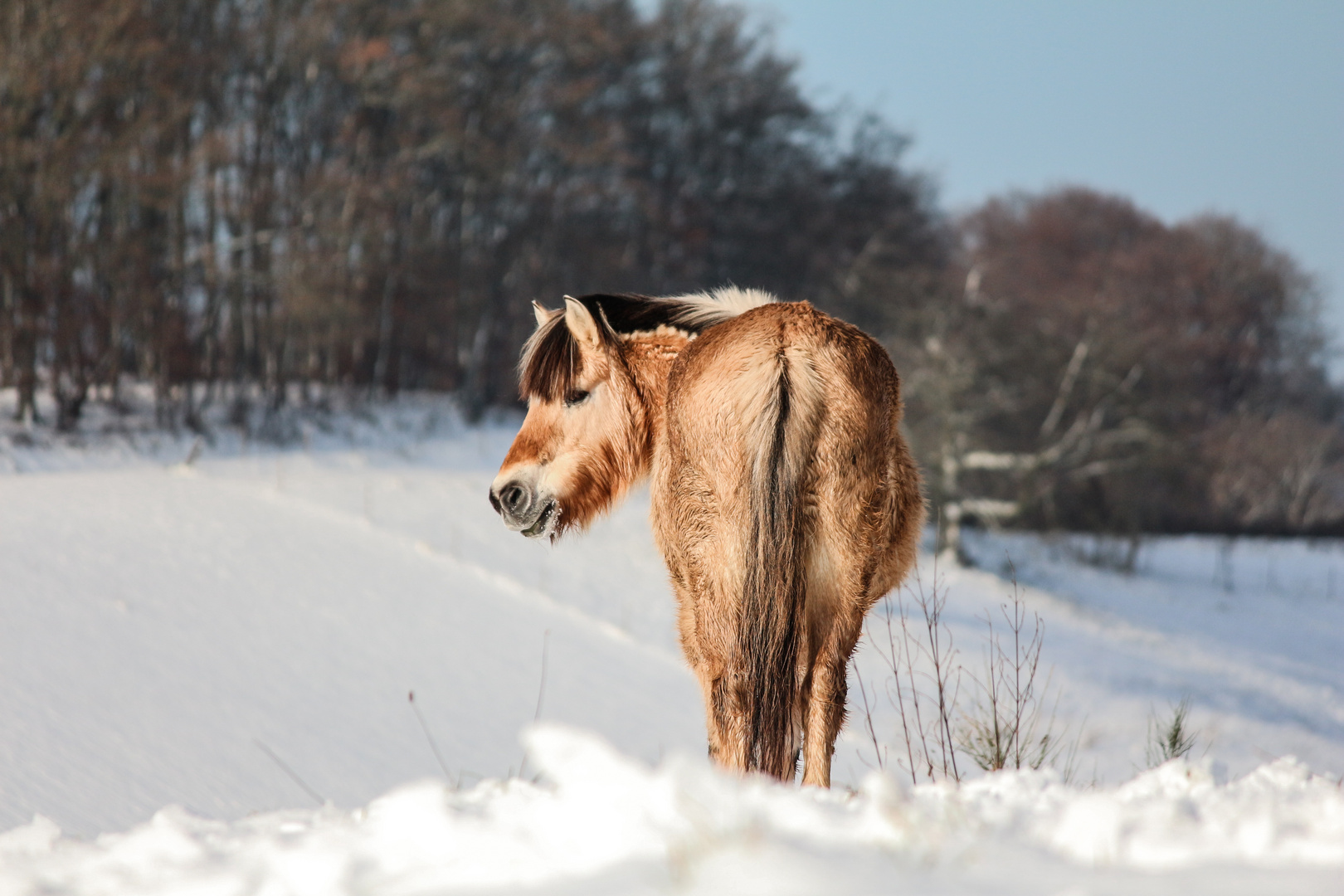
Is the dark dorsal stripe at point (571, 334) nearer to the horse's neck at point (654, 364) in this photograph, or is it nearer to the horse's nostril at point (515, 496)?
the horse's neck at point (654, 364)

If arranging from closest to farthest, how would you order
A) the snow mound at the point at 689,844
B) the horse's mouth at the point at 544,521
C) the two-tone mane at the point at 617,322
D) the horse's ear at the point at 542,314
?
the snow mound at the point at 689,844 < the two-tone mane at the point at 617,322 < the horse's mouth at the point at 544,521 < the horse's ear at the point at 542,314

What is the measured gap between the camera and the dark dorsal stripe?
11.8ft

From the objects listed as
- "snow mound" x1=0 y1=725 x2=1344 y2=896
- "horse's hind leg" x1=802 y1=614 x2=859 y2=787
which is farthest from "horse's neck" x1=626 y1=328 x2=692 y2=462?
"snow mound" x1=0 y1=725 x2=1344 y2=896

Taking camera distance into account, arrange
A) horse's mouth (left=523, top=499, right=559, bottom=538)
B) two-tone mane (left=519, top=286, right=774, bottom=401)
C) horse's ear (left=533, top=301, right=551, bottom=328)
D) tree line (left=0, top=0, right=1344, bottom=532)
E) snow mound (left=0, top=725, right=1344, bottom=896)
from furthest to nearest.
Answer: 1. tree line (left=0, top=0, right=1344, bottom=532)
2. horse's ear (left=533, top=301, right=551, bottom=328)
3. horse's mouth (left=523, top=499, right=559, bottom=538)
4. two-tone mane (left=519, top=286, right=774, bottom=401)
5. snow mound (left=0, top=725, right=1344, bottom=896)

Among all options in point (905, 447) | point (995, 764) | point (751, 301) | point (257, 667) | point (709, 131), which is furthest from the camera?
point (709, 131)

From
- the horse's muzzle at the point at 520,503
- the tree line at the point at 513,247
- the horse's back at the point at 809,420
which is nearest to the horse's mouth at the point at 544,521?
the horse's muzzle at the point at 520,503

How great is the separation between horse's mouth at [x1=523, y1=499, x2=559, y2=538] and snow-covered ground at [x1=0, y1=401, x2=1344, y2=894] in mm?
828

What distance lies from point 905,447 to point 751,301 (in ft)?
2.74

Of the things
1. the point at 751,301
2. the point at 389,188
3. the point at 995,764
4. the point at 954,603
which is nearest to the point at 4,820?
the point at 751,301

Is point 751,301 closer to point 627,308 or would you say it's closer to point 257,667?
point 627,308

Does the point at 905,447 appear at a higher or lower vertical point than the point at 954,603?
higher

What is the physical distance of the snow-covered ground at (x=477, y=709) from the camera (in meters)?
1.62

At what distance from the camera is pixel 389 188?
1997 centimetres

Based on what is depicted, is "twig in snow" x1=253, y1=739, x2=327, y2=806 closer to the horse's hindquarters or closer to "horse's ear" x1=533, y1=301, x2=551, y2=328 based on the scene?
the horse's hindquarters
